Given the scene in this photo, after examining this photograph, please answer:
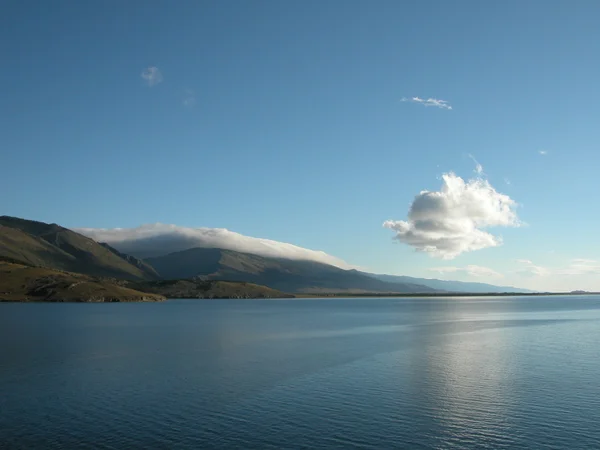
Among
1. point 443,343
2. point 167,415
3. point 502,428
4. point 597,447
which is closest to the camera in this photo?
point 597,447

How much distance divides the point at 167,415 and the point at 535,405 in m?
41.2

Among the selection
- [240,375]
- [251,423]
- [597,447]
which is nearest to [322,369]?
Answer: [240,375]

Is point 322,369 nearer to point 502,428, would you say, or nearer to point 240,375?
point 240,375

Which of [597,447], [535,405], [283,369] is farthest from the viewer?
[283,369]

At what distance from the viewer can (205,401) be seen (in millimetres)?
59219

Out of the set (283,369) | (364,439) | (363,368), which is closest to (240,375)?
(283,369)

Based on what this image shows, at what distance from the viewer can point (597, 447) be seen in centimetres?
4291

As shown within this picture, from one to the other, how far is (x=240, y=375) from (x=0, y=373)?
36.9 m

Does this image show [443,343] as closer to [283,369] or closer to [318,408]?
[283,369]

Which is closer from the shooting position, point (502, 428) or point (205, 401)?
point (502, 428)

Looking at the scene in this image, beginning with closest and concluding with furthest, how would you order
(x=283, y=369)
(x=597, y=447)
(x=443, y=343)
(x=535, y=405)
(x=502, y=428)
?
1. (x=597, y=447)
2. (x=502, y=428)
3. (x=535, y=405)
4. (x=283, y=369)
5. (x=443, y=343)

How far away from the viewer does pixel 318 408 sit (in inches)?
2200

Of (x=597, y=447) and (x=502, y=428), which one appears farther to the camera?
(x=502, y=428)

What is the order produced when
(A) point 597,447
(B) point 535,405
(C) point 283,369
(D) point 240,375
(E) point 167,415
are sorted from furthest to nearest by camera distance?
(C) point 283,369 < (D) point 240,375 < (B) point 535,405 < (E) point 167,415 < (A) point 597,447
